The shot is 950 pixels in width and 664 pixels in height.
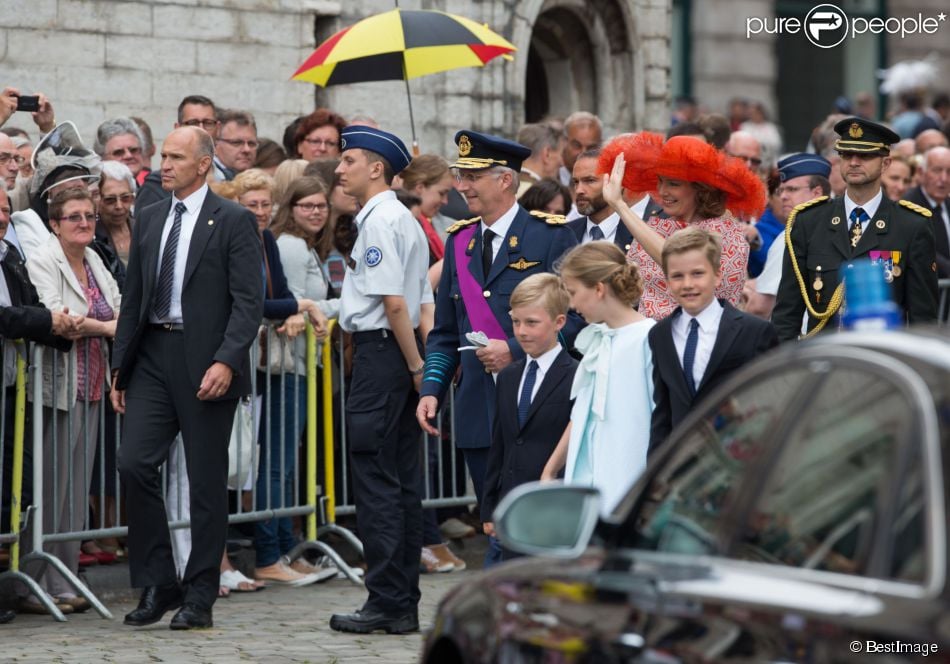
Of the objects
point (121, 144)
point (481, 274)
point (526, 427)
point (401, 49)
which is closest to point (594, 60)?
point (401, 49)

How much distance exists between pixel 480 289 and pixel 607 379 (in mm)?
1404

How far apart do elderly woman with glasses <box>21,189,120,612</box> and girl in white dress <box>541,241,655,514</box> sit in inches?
126

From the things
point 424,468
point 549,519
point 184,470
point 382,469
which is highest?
point 549,519

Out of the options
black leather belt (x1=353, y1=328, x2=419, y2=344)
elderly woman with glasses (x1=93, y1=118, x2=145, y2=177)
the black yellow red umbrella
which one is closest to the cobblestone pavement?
black leather belt (x1=353, y1=328, x2=419, y2=344)

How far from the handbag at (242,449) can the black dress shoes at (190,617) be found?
1.54 m

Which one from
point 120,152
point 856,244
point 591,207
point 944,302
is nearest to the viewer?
point 856,244

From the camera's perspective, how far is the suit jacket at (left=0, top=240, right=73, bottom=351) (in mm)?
9172

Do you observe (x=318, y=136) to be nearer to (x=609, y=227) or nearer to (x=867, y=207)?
(x=609, y=227)

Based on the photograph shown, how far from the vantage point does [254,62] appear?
52.6ft

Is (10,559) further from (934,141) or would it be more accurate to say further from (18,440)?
(934,141)

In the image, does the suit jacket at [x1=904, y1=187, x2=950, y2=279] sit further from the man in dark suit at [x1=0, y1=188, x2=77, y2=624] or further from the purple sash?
the man in dark suit at [x1=0, y1=188, x2=77, y2=624]

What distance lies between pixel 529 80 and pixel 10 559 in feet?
40.7

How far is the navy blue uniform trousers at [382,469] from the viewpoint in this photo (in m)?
8.70

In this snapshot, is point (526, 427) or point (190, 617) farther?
point (190, 617)
